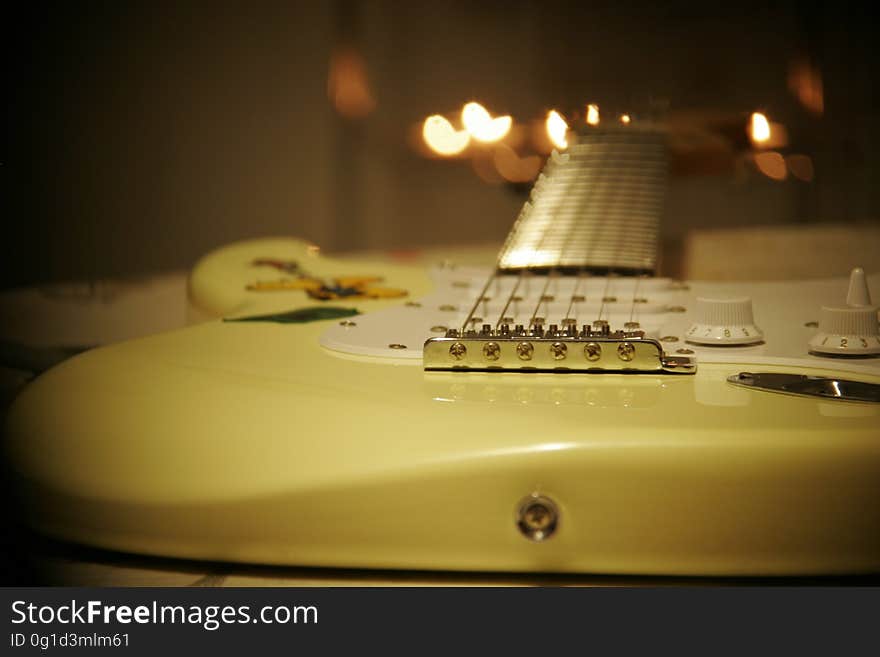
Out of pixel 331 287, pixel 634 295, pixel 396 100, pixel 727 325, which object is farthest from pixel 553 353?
pixel 396 100

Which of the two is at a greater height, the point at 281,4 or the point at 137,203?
the point at 281,4

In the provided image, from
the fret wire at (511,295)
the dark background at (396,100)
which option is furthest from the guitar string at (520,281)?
the dark background at (396,100)

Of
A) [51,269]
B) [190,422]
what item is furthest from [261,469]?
[51,269]

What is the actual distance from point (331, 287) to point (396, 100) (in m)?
2.25

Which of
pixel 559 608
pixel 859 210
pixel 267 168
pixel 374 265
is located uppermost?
pixel 267 168

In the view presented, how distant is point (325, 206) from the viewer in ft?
9.62

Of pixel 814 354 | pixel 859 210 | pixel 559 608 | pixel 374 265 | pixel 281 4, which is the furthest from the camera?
pixel 281 4

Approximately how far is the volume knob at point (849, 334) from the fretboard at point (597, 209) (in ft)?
0.98

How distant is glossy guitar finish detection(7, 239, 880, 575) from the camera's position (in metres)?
0.42

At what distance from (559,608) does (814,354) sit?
0.26 meters

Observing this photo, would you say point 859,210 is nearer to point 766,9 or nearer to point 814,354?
point 766,9

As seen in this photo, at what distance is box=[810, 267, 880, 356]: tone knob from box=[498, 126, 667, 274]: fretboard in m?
0.30

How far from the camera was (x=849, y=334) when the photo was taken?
556mm

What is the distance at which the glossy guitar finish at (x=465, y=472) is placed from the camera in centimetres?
42
